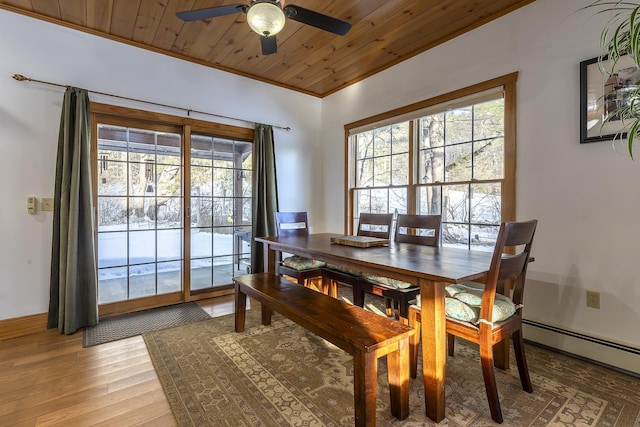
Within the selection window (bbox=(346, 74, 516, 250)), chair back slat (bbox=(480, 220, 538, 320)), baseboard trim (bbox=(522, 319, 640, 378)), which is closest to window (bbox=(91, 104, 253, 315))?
window (bbox=(346, 74, 516, 250))

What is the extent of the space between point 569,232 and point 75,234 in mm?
3998

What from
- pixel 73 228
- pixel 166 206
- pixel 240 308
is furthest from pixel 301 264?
pixel 73 228

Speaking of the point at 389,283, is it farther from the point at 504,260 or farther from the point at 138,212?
the point at 138,212

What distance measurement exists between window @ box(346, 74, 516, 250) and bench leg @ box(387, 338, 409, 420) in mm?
1732

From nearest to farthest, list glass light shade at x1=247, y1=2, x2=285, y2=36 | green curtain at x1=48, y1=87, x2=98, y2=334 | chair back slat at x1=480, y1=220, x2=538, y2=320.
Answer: chair back slat at x1=480, y1=220, x2=538, y2=320
glass light shade at x1=247, y1=2, x2=285, y2=36
green curtain at x1=48, y1=87, x2=98, y2=334

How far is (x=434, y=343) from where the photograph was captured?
1536mm

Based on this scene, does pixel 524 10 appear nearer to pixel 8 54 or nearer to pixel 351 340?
pixel 351 340

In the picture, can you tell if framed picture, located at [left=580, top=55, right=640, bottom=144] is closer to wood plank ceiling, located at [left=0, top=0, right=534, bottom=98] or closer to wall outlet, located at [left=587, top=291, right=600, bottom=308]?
wood plank ceiling, located at [left=0, top=0, right=534, bottom=98]

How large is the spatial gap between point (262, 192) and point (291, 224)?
64 centimetres

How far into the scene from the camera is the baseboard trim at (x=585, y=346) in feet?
6.54

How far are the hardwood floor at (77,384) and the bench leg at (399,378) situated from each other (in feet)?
3.73

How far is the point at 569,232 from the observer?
2279 millimetres

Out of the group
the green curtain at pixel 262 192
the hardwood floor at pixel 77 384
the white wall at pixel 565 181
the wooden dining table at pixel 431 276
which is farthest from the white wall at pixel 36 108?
the white wall at pixel 565 181

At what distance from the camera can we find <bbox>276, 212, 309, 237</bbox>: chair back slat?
10.6ft
